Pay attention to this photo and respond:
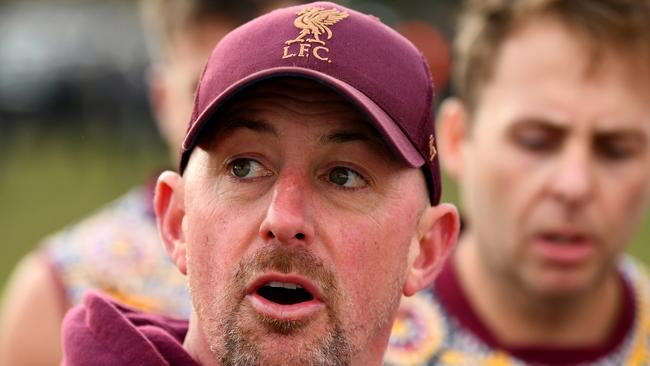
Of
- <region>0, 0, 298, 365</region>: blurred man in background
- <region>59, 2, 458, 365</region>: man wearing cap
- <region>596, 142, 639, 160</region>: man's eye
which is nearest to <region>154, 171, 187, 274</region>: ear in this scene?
<region>59, 2, 458, 365</region>: man wearing cap

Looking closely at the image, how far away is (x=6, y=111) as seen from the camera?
21.3 m

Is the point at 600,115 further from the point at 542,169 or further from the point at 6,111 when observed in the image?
the point at 6,111

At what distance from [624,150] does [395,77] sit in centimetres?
186

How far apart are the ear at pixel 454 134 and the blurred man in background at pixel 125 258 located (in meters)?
0.92

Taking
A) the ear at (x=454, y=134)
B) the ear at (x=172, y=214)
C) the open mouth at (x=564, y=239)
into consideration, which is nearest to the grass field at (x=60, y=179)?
the ear at (x=454, y=134)

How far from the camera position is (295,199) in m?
2.59

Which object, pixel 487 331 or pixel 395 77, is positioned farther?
pixel 487 331

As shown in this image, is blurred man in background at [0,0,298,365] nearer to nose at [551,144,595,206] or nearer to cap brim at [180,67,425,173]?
nose at [551,144,595,206]

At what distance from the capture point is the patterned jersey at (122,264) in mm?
5211

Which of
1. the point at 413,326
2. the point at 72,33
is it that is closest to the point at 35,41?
the point at 72,33

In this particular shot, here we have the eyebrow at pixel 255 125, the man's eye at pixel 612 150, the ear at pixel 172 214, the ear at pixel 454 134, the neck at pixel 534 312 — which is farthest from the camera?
the ear at pixel 454 134

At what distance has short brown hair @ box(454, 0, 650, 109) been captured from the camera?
4.51 m

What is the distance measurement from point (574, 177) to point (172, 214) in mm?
1795

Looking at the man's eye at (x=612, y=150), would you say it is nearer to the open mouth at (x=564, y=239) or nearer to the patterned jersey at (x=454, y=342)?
the open mouth at (x=564, y=239)
